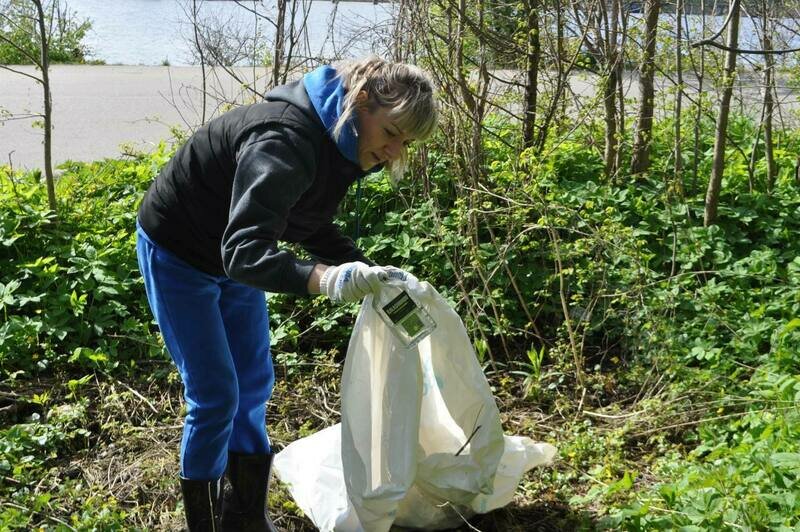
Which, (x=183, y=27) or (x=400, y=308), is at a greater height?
(x=183, y=27)

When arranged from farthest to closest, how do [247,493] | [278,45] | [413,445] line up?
[278,45], [247,493], [413,445]

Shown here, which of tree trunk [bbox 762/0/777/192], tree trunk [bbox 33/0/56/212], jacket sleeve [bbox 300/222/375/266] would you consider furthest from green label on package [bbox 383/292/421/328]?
tree trunk [bbox 762/0/777/192]

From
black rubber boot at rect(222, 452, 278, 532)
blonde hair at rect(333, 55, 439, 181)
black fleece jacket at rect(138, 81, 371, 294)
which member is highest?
blonde hair at rect(333, 55, 439, 181)

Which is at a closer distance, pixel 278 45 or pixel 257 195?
pixel 257 195

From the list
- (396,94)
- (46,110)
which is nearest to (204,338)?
(396,94)

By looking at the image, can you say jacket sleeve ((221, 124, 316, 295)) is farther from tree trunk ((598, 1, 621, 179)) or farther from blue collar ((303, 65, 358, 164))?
tree trunk ((598, 1, 621, 179))

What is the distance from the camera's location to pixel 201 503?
8.50ft

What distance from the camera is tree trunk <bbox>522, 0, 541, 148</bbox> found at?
429cm

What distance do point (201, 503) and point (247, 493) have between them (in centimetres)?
21

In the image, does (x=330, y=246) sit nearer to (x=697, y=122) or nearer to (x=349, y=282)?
(x=349, y=282)

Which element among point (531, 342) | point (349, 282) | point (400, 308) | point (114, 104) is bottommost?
point (531, 342)

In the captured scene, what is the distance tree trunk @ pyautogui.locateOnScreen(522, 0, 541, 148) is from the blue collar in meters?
2.22

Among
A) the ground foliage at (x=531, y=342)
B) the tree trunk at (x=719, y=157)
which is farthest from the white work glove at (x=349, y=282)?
the tree trunk at (x=719, y=157)

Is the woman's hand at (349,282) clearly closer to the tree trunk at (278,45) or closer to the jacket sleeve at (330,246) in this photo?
the jacket sleeve at (330,246)
